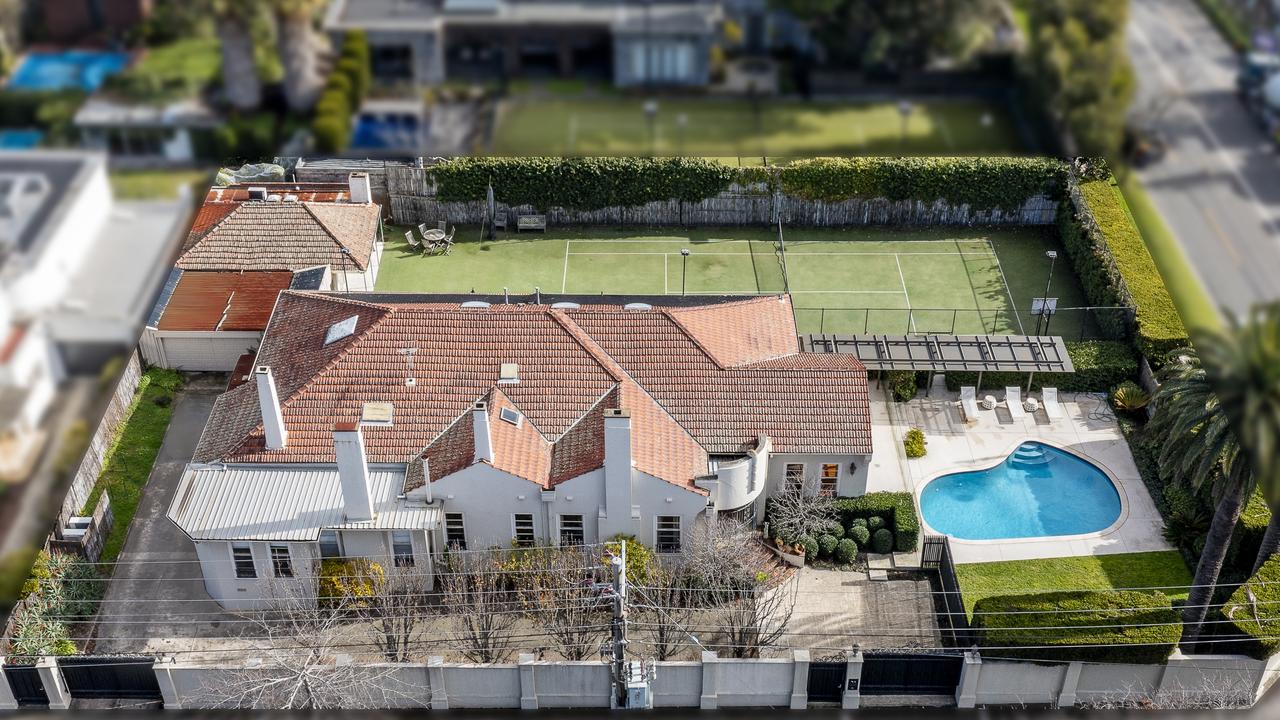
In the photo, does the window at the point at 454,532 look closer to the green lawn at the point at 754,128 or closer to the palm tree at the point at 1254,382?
the palm tree at the point at 1254,382

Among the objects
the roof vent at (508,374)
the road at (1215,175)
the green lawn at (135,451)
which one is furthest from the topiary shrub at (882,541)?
the green lawn at (135,451)

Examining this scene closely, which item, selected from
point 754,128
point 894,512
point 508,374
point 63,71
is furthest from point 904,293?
point 63,71

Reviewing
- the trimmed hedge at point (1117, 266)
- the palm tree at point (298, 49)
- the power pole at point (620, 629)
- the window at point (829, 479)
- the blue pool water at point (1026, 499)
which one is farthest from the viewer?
the trimmed hedge at point (1117, 266)

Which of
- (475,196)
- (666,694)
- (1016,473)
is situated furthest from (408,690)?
(475,196)

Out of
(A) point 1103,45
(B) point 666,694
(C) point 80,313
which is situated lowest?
(B) point 666,694

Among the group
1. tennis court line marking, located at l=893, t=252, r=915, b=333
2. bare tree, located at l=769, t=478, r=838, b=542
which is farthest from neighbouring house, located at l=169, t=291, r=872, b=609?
tennis court line marking, located at l=893, t=252, r=915, b=333

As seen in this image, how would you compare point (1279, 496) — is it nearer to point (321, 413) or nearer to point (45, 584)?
point (321, 413)
